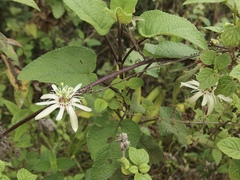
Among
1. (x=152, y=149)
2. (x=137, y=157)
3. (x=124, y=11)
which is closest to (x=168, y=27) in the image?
(x=124, y=11)

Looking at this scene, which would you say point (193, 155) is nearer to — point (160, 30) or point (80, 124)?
point (80, 124)

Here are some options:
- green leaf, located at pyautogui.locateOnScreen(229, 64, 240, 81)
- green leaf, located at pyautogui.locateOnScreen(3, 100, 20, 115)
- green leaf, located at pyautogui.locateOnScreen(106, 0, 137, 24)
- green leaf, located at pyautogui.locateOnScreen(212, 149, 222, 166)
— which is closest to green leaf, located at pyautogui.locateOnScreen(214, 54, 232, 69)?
green leaf, located at pyautogui.locateOnScreen(229, 64, 240, 81)

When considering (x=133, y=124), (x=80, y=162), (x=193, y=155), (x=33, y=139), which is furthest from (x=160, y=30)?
(x=80, y=162)

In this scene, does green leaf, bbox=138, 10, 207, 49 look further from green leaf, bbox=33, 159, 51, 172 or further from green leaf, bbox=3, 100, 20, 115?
green leaf, bbox=3, 100, 20, 115

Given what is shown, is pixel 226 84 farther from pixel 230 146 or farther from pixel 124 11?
pixel 124 11

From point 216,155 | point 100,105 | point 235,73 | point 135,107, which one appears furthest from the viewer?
point 216,155
